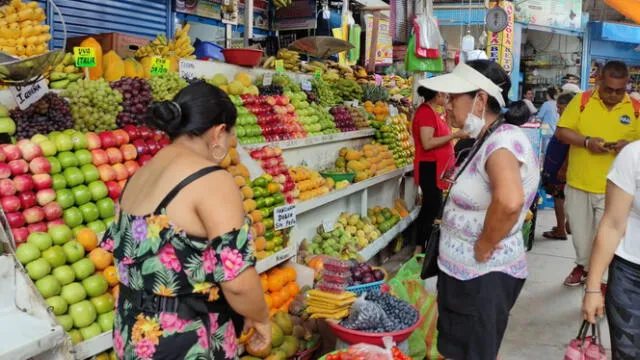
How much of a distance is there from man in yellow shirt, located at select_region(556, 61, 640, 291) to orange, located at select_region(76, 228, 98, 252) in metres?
3.93

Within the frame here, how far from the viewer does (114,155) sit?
3.28 metres

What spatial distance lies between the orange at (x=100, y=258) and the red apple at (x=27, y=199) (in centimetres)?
40

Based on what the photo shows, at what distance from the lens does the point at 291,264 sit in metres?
4.12

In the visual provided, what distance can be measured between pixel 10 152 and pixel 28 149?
0.09 metres

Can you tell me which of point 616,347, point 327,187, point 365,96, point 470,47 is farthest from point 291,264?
point 470,47

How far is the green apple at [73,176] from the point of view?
2.98 metres

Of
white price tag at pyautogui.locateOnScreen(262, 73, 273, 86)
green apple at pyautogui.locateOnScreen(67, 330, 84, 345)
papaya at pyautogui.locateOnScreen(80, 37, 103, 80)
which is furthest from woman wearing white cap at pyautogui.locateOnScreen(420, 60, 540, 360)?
white price tag at pyautogui.locateOnScreen(262, 73, 273, 86)

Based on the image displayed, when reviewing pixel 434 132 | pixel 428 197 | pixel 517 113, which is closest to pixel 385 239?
pixel 428 197

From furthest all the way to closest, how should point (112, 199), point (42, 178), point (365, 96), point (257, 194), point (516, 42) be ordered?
point (516, 42)
point (365, 96)
point (257, 194)
point (112, 199)
point (42, 178)

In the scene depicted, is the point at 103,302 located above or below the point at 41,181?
below

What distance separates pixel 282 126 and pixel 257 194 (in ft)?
4.62

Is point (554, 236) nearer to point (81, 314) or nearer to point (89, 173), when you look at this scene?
point (89, 173)

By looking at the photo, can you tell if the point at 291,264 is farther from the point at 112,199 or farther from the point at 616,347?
the point at 616,347

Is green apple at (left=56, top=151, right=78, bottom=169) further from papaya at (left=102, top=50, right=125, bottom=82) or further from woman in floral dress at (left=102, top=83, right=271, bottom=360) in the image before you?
papaya at (left=102, top=50, right=125, bottom=82)
